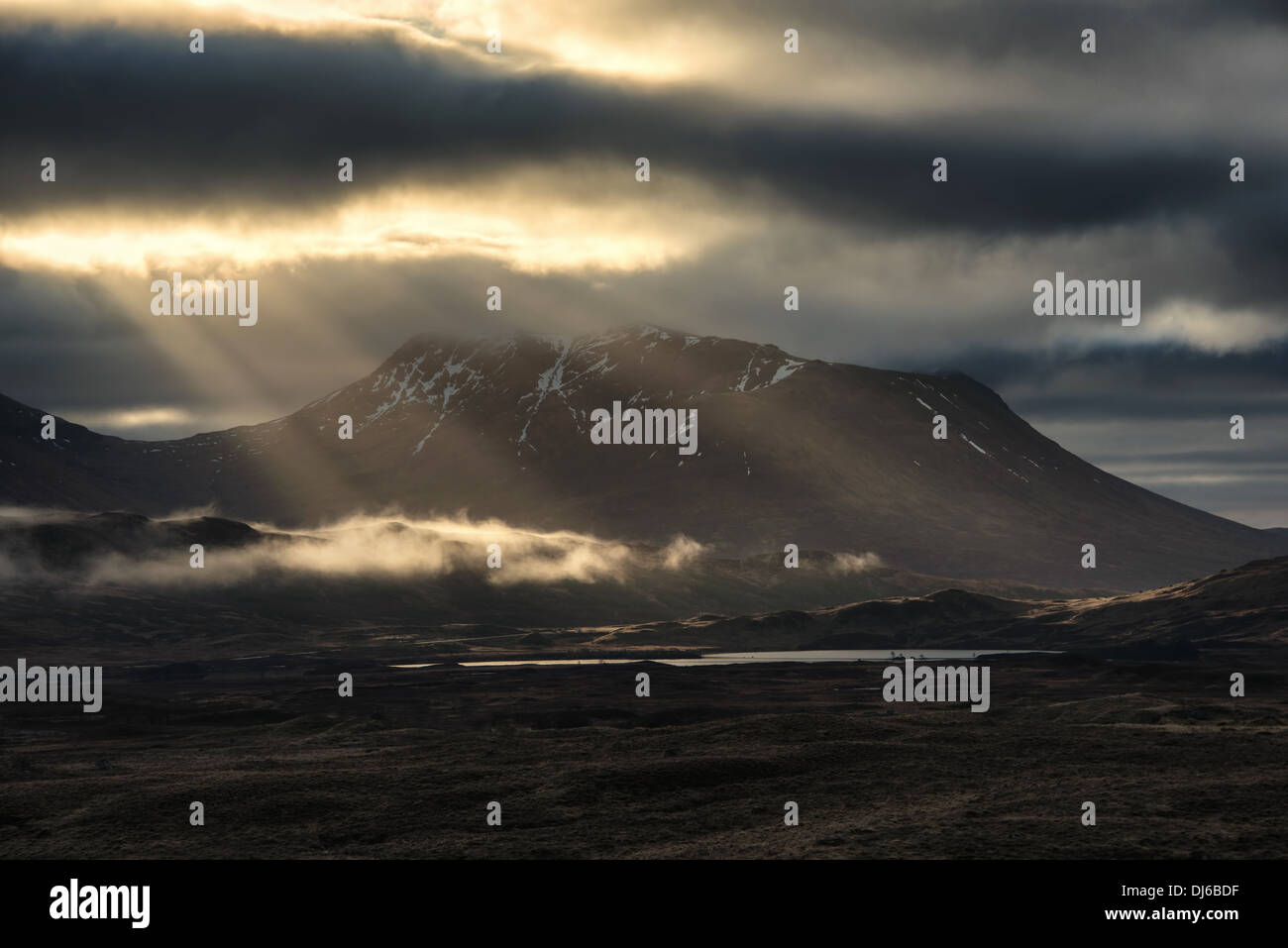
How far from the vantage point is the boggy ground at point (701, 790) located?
185 feet

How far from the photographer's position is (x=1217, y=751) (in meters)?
75.6

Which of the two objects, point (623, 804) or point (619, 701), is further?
point (619, 701)

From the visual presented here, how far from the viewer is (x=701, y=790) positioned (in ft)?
231

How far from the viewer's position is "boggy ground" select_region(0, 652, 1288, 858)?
5634 cm

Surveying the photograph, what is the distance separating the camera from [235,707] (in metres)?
169

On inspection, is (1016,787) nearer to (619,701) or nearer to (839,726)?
(839,726)

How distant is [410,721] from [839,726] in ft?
215
